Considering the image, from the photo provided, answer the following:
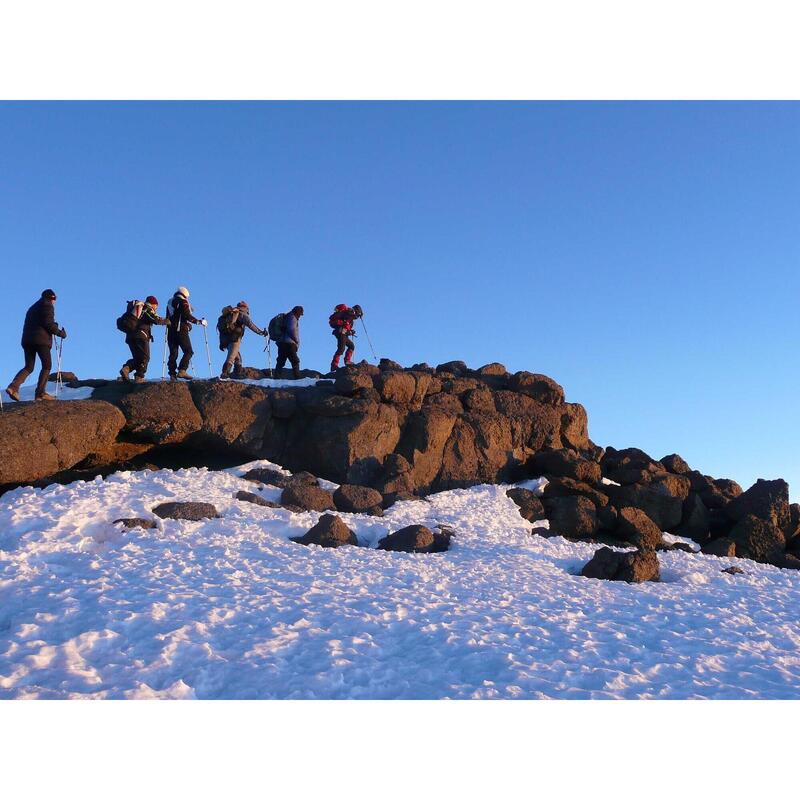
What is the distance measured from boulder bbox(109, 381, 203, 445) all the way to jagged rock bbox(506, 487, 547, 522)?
1043 cm

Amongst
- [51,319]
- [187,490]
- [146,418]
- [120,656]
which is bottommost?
[120,656]

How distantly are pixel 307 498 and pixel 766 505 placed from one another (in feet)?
54.3

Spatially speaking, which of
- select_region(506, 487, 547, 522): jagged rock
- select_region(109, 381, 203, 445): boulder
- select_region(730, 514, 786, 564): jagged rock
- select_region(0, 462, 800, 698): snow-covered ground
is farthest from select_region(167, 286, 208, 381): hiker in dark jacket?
select_region(730, 514, 786, 564): jagged rock

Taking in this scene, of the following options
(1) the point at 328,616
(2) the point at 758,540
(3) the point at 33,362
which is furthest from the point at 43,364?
(2) the point at 758,540

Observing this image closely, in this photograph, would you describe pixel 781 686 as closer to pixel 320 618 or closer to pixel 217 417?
pixel 320 618

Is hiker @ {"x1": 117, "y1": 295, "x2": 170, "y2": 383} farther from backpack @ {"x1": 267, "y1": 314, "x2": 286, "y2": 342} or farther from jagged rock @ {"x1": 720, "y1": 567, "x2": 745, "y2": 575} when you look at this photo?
jagged rock @ {"x1": 720, "y1": 567, "x2": 745, "y2": 575}

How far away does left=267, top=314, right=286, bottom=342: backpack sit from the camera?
26820 mm

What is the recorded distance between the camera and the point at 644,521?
22406 mm

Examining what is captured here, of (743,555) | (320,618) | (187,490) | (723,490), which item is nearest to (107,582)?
(320,618)

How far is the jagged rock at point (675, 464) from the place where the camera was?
2975cm

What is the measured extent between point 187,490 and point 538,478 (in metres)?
12.8

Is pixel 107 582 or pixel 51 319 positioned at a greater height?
pixel 51 319

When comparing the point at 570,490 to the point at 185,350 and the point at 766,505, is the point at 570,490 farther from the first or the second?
the point at 185,350

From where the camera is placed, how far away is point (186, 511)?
55.4 ft
